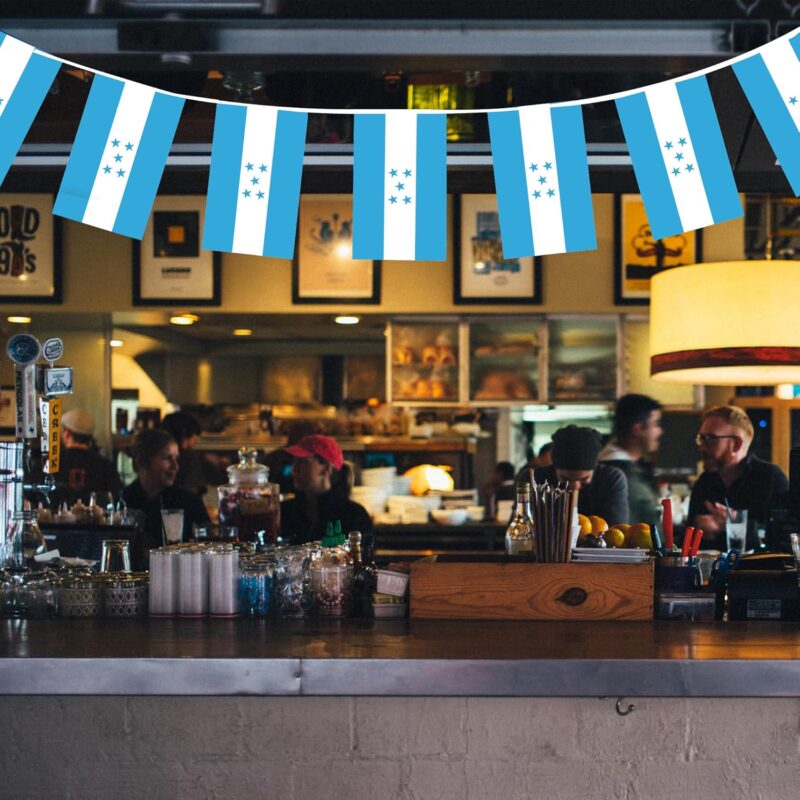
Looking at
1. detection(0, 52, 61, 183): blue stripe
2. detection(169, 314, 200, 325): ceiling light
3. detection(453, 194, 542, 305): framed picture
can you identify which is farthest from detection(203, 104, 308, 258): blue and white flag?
detection(169, 314, 200, 325): ceiling light

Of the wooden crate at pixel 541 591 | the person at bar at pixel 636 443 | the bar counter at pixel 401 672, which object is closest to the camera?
the bar counter at pixel 401 672

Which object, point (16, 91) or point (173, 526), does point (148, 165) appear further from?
point (173, 526)

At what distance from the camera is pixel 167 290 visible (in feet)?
22.4

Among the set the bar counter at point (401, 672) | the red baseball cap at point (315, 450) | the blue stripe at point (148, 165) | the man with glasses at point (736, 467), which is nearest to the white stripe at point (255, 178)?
the blue stripe at point (148, 165)

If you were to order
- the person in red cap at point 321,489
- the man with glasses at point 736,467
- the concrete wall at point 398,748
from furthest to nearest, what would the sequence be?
the man with glasses at point 736,467, the person in red cap at point 321,489, the concrete wall at point 398,748

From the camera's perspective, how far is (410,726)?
2.19 meters

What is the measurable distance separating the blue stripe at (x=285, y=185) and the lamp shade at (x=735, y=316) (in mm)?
1575

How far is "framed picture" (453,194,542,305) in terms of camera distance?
6.83 metres

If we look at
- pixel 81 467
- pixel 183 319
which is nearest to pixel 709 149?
pixel 81 467

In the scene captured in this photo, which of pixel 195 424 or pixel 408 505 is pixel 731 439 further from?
pixel 195 424

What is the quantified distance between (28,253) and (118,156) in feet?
15.2

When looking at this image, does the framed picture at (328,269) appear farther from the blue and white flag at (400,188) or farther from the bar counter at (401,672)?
the bar counter at (401,672)

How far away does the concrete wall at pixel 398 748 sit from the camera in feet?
7.12

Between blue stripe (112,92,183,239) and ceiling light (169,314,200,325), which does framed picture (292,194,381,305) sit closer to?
ceiling light (169,314,200,325)
